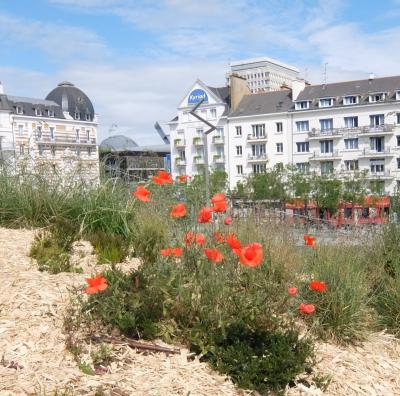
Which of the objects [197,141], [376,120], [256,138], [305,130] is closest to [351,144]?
[376,120]

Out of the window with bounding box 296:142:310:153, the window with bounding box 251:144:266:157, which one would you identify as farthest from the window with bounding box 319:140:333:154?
the window with bounding box 251:144:266:157

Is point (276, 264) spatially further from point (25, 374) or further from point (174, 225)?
point (25, 374)

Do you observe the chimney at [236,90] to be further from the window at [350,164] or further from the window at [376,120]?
the window at [376,120]

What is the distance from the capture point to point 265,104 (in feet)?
168

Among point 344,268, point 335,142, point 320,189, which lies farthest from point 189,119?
point 344,268

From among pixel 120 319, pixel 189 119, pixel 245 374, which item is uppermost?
pixel 189 119

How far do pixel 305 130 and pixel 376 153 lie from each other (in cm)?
717

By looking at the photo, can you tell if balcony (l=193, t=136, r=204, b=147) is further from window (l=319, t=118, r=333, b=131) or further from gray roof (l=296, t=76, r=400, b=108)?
window (l=319, t=118, r=333, b=131)

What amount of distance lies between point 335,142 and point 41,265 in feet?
150

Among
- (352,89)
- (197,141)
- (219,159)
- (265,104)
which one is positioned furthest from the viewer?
(197,141)

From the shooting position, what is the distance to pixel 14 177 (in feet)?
21.6

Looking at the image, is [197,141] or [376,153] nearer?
[376,153]

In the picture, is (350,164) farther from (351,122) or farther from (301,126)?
(301,126)

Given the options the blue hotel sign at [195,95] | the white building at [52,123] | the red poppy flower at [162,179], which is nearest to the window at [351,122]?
the blue hotel sign at [195,95]
